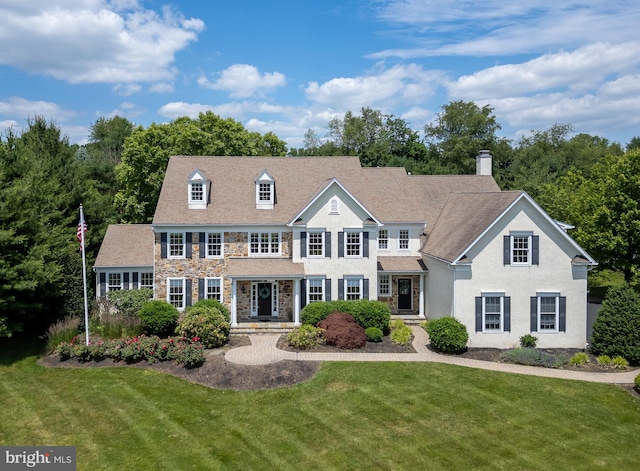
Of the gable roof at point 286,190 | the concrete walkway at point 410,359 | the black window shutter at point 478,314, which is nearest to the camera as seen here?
the concrete walkway at point 410,359

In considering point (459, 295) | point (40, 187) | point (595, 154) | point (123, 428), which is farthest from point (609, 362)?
point (595, 154)

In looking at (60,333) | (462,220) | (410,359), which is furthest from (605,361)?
(60,333)

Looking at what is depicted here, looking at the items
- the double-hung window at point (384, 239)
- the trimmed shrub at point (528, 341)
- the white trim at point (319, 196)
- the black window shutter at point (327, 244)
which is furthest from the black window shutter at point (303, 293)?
the trimmed shrub at point (528, 341)

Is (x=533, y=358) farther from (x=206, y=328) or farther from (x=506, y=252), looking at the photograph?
(x=206, y=328)

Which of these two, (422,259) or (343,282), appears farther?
(422,259)

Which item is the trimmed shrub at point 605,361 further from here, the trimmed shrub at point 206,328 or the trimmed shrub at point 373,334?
the trimmed shrub at point 206,328

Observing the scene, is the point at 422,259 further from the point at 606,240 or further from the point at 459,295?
the point at 606,240
